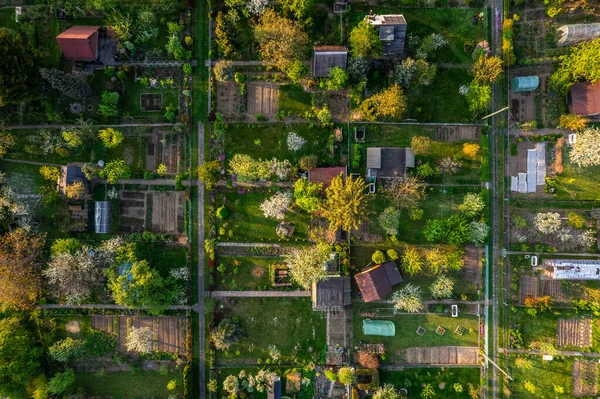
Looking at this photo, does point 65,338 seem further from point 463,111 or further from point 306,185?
point 463,111

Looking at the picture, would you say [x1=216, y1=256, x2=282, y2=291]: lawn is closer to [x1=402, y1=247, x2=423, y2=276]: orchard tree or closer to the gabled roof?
the gabled roof

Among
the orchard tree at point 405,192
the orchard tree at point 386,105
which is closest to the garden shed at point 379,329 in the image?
the orchard tree at point 405,192

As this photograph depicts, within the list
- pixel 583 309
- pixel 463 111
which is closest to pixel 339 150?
pixel 463 111

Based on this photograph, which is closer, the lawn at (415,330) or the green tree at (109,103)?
the green tree at (109,103)

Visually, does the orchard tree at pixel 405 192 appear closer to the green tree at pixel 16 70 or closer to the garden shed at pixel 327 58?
the garden shed at pixel 327 58

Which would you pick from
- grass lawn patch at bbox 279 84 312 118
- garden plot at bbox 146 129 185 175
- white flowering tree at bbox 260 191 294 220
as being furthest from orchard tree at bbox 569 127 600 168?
garden plot at bbox 146 129 185 175

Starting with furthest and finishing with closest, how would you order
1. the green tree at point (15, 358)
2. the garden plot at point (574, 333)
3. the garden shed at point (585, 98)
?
the garden plot at point (574, 333) < the garden shed at point (585, 98) < the green tree at point (15, 358)
